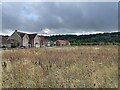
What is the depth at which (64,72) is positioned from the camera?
6.43m

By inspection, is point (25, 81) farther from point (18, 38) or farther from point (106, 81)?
point (18, 38)

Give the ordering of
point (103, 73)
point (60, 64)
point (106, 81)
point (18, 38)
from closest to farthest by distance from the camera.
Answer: point (106, 81)
point (103, 73)
point (60, 64)
point (18, 38)

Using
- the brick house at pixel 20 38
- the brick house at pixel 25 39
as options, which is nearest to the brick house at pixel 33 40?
the brick house at pixel 25 39

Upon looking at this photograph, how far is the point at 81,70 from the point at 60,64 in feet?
3.94

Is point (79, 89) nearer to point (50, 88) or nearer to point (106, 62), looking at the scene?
point (50, 88)

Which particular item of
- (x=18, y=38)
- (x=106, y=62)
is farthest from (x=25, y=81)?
(x=18, y=38)

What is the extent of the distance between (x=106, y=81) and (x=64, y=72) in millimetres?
1132

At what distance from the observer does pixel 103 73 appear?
6383 mm

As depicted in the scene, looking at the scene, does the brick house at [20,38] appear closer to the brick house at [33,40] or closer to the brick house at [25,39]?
the brick house at [25,39]

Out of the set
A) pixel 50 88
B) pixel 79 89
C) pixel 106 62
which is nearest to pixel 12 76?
pixel 50 88

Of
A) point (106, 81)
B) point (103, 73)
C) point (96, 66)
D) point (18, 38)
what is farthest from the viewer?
point (18, 38)

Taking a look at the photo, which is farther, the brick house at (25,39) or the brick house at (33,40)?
the brick house at (33,40)

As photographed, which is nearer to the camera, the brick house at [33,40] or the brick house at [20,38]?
the brick house at [20,38]

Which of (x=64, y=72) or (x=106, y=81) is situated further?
(x=64, y=72)
